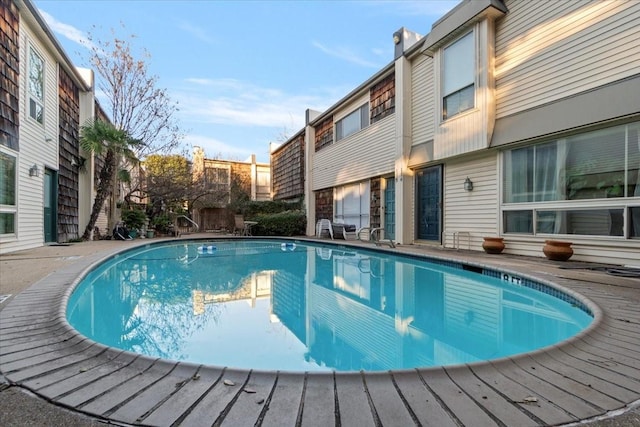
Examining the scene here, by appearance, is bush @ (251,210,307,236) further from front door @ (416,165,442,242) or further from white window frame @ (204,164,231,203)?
front door @ (416,165,442,242)

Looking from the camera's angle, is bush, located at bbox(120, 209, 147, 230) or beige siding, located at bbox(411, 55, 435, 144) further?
bush, located at bbox(120, 209, 147, 230)

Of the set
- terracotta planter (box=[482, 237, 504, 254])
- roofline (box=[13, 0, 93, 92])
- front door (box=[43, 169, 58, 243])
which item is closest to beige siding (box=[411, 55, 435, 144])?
terracotta planter (box=[482, 237, 504, 254])

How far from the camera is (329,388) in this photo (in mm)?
1485

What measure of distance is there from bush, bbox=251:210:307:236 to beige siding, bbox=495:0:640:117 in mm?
9029

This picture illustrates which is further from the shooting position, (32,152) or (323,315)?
(32,152)

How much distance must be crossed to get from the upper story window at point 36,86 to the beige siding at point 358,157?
8543mm

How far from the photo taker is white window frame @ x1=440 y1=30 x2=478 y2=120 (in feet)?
23.3

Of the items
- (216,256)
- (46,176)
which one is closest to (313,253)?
(216,256)

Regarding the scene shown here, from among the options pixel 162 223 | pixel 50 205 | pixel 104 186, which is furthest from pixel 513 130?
pixel 162 223

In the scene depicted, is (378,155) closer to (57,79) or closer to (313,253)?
(313,253)

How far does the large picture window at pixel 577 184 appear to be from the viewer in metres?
4.84

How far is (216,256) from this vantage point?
27.6 ft

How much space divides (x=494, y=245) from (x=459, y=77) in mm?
3771

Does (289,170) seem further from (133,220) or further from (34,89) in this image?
(34,89)
